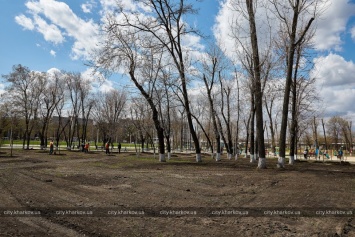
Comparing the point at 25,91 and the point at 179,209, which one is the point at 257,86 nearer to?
the point at 179,209

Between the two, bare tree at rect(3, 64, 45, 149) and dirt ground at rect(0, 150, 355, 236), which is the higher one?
bare tree at rect(3, 64, 45, 149)

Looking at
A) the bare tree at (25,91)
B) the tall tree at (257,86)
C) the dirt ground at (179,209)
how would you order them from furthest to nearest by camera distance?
the bare tree at (25,91)
the tall tree at (257,86)
the dirt ground at (179,209)

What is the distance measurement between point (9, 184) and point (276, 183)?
1019cm

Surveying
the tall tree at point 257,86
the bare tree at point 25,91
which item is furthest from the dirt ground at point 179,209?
the bare tree at point 25,91

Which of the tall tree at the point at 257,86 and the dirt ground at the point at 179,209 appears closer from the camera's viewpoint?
the dirt ground at the point at 179,209

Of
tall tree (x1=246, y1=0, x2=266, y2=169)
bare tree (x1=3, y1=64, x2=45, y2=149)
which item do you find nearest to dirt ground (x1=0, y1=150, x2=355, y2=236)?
tall tree (x1=246, y1=0, x2=266, y2=169)

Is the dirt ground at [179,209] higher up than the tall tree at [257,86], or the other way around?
the tall tree at [257,86]

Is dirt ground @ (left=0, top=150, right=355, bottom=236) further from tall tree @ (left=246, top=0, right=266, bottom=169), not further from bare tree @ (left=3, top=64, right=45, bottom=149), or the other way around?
bare tree @ (left=3, top=64, right=45, bottom=149)

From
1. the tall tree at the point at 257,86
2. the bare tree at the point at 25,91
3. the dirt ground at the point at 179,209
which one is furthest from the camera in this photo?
the bare tree at the point at 25,91

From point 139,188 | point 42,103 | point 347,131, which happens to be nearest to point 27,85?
point 42,103

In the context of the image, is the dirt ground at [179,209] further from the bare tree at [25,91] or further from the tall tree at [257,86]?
the bare tree at [25,91]

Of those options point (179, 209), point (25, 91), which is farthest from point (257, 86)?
point (25, 91)

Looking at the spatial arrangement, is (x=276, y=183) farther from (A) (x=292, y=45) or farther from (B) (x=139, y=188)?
(A) (x=292, y=45)

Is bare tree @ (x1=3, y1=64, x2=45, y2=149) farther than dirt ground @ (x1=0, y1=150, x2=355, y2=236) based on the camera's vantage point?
Yes
